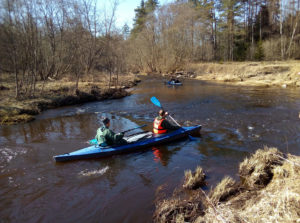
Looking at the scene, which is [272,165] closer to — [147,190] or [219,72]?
[147,190]

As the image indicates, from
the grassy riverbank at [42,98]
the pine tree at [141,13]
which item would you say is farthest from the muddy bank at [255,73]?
the pine tree at [141,13]

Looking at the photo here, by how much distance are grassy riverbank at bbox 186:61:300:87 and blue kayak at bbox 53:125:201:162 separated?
1288 cm

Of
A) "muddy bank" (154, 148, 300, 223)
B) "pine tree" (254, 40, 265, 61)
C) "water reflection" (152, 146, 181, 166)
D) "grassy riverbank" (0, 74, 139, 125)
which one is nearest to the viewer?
"muddy bank" (154, 148, 300, 223)

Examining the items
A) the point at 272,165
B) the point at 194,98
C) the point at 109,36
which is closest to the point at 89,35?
the point at 109,36

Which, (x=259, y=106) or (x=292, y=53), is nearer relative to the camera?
(x=259, y=106)

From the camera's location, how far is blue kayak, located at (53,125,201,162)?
17.5 ft

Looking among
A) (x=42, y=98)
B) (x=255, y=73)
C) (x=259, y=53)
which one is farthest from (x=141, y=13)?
(x=42, y=98)

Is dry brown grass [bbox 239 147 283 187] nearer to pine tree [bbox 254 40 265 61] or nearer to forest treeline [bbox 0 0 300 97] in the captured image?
forest treeline [bbox 0 0 300 97]

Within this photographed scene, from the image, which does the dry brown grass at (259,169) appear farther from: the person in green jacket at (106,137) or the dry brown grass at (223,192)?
the person in green jacket at (106,137)

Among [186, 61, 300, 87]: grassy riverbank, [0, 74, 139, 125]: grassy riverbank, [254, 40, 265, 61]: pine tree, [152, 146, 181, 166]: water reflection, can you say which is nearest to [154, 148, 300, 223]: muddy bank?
[152, 146, 181, 166]: water reflection

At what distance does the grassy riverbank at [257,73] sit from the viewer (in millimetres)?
16531

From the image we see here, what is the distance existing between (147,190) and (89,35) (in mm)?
12825

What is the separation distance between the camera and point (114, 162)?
17.6ft

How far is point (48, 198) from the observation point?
3986 mm
